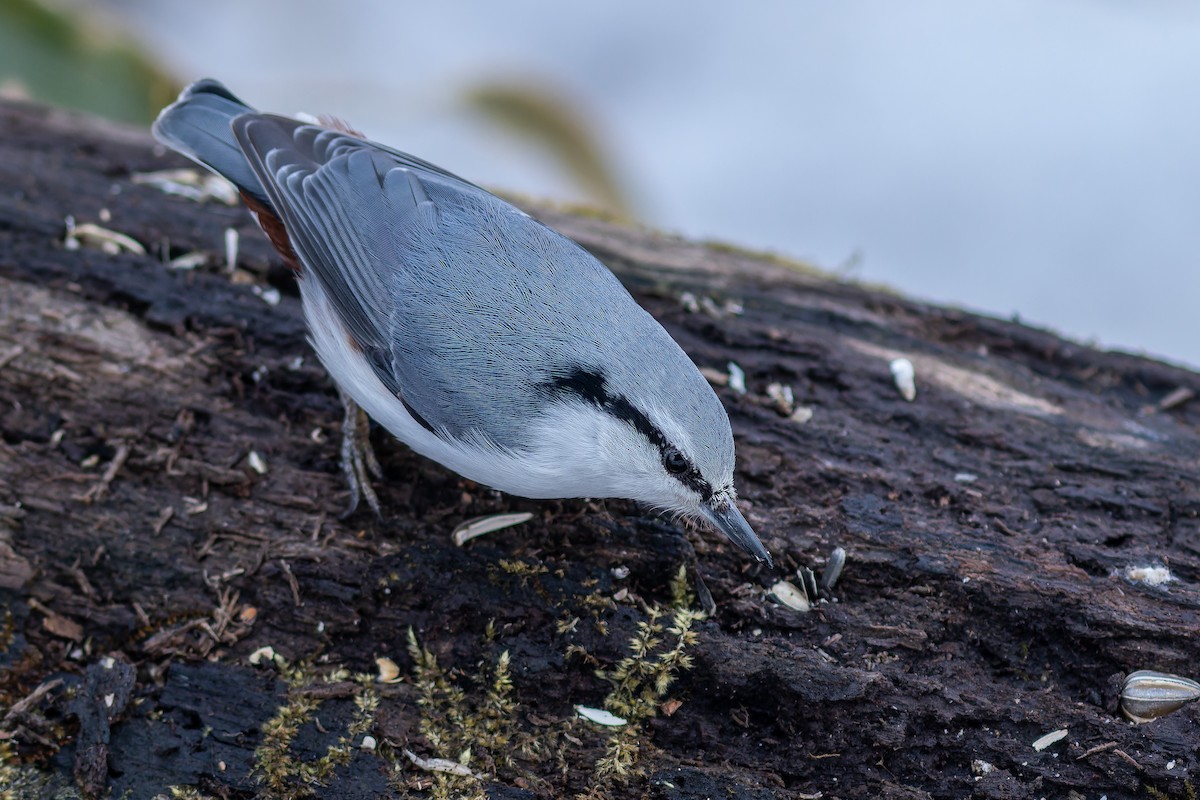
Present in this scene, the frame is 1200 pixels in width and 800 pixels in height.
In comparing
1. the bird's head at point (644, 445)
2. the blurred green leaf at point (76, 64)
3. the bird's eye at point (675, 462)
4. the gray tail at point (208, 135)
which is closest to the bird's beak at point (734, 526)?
the bird's head at point (644, 445)

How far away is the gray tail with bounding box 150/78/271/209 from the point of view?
3031 mm

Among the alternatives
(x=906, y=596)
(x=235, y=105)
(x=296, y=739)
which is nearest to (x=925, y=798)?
(x=906, y=596)

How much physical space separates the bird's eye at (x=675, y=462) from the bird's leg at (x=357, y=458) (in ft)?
3.14

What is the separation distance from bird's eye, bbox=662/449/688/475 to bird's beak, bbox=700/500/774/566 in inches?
5.3

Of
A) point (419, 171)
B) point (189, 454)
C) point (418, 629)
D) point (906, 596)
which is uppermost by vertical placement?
point (419, 171)

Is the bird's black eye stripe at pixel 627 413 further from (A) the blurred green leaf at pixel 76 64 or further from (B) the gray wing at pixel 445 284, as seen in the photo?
(A) the blurred green leaf at pixel 76 64

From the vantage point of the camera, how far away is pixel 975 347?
145 inches

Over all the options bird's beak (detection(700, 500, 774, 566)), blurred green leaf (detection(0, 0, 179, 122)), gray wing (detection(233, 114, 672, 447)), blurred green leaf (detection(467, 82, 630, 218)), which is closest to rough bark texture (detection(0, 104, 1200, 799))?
bird's beak (detection(700, 500, 774, 566))

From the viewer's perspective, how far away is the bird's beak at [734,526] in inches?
101

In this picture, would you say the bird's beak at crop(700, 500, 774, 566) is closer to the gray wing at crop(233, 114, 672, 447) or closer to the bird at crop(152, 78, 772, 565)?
the bird at crop(152, 78, 772, 565)

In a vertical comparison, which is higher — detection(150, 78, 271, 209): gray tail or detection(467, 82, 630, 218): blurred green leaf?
detection(467, 82, 630, 218): blurred green leaf

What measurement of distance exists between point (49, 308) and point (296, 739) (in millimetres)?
1736

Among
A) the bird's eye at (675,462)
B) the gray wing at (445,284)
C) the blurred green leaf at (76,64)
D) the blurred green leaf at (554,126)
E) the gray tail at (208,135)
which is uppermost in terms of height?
the blurred green leaf at (554,126)

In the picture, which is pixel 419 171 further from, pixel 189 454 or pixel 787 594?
pixel 787 594
